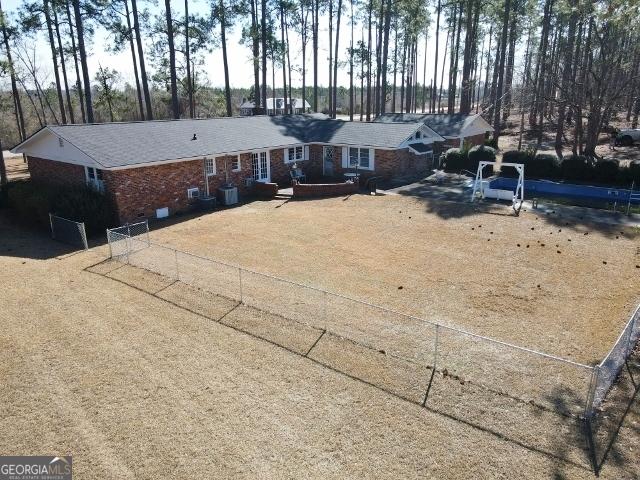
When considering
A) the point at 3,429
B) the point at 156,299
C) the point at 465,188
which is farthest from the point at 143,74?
the point at 3,429

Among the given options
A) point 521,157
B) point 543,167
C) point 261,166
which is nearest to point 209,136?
point 261,166

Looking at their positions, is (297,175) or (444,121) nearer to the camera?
(297,175)

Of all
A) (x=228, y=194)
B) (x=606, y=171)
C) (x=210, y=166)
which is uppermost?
(x=210, y=166)

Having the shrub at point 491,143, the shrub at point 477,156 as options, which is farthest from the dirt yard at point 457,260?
the shrub at point 491,143

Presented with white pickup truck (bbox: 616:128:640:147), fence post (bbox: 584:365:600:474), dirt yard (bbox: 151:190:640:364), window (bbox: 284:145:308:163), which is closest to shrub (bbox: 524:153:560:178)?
dirt yard (bbox: 151:190:640:364)

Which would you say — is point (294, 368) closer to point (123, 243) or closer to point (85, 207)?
point (123, 243)

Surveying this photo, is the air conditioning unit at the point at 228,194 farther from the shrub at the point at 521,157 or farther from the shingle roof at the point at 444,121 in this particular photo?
the shingle roof at the point at 444,121

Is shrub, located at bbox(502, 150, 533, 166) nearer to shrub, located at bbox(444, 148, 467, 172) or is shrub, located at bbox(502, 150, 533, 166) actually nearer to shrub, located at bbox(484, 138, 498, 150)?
shrub, located at bbox(444, 148, 467, 172)
